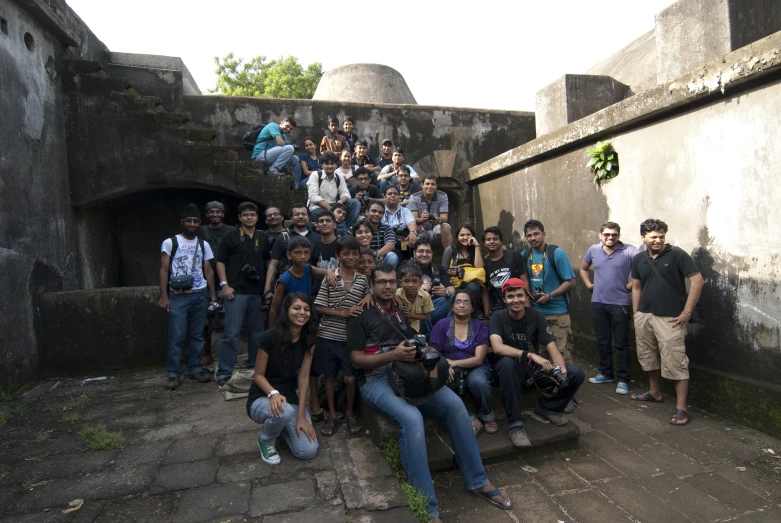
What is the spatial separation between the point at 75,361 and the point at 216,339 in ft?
5.98

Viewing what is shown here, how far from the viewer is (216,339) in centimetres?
725

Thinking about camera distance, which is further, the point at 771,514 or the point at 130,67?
the point at 130,67

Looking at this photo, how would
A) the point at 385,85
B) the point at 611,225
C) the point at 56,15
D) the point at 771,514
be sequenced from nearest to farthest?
the point at 771,514 → the point at 611,225 → the point at 56,15 → the point at 385,85

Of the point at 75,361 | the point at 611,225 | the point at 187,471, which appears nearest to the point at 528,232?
the point at 611,225

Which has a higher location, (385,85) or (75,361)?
(385,85)

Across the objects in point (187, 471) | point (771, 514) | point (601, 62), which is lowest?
point (771, 514)

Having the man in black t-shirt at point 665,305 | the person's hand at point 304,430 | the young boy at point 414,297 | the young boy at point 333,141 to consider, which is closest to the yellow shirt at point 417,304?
the young boy at point 414,297

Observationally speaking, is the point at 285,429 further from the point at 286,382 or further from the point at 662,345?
the point at 662,345

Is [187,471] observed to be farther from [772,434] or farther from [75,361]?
[772,434]

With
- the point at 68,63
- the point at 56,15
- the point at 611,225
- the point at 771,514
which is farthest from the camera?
the point at 68,63

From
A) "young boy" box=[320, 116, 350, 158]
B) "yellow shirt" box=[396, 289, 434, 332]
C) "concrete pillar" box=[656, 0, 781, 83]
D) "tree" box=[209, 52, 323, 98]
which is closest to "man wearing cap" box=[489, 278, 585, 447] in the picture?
"yellow shirt" box=[396, 289, 434, 332]

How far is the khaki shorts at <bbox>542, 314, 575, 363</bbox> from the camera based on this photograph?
4898 millimetres

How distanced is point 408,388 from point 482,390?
75 centimetres

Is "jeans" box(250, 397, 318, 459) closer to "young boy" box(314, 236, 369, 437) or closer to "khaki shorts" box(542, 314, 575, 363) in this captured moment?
"young boy" box(314, 236, 369, 437)
